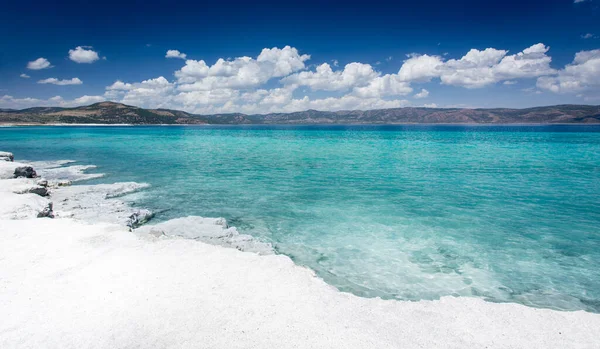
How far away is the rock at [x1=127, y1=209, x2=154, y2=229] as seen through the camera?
44.7ft

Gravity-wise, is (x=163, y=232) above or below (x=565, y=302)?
above

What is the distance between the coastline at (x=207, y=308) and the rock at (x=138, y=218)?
3302 millimetres

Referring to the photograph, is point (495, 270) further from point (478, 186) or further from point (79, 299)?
point (478, 186)

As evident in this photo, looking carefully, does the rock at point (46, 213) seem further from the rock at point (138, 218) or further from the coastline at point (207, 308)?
the rock at point (138, 218)

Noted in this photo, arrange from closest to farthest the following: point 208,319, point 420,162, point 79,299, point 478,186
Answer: point 208,319 → point 79,299 → point 478,186 → point 420,162

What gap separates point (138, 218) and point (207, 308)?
31.3ft

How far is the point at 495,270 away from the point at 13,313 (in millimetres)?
13424

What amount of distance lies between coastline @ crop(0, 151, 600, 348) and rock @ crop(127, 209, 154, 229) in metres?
3.30

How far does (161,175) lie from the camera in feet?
90.8

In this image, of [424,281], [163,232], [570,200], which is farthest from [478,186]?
[163,232]

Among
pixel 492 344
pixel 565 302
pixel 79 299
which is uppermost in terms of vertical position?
pixel 79 299

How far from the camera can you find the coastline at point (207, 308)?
593cm

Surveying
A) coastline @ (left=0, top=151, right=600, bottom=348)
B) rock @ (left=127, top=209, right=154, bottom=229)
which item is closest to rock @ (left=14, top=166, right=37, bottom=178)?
rock @ (left=127, top=209, right=154, bottom=229)

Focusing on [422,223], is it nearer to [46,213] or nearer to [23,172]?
[46,213]
